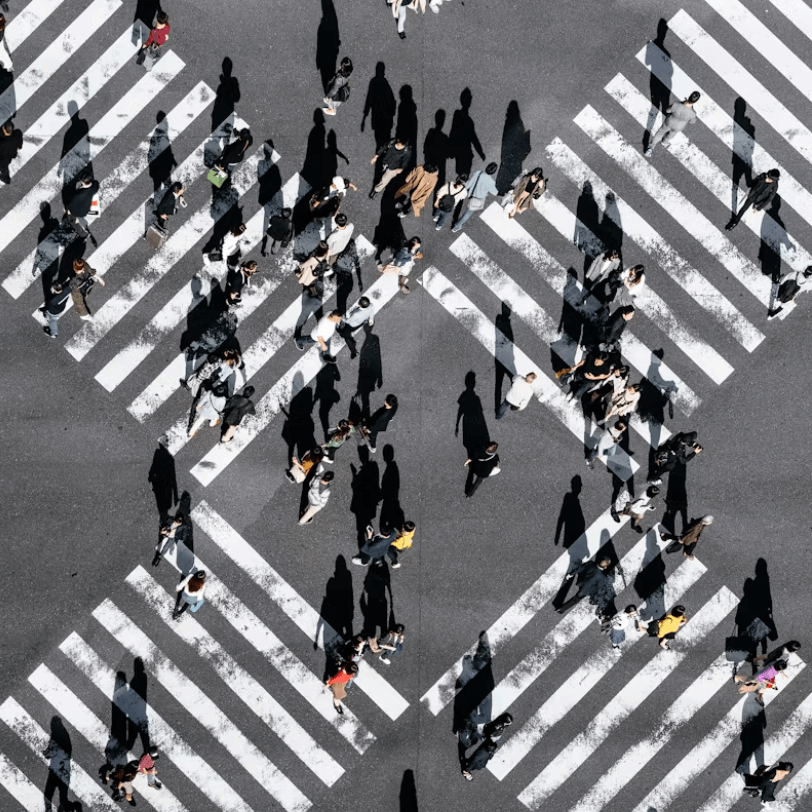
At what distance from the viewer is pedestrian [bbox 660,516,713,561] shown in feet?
59.1

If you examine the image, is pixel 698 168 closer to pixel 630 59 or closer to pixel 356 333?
pixel 630 59

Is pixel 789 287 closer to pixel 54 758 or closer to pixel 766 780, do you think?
pixel 766 780

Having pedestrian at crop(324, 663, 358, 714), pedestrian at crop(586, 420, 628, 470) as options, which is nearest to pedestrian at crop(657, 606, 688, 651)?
pedestrian at crop(586, 420, 628, 470)

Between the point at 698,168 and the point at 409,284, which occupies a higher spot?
the point at 698,168

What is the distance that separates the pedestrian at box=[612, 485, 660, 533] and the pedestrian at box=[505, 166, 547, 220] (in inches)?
263

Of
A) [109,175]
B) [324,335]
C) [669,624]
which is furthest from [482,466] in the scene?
[109,175]

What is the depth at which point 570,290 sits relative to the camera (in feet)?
61.6

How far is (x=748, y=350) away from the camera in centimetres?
1891

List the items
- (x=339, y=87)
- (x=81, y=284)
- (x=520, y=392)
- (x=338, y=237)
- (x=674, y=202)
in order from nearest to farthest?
(x=338, y=237) < (x=81, y=284) < (x=339, y=87) < (x=520, y=392) < (x=674, y=202)

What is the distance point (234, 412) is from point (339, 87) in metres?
7.12

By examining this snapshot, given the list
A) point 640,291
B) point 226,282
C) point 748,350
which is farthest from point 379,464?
point 748,350

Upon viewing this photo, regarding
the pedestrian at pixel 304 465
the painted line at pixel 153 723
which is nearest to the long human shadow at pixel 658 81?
the pedestrian at pixel 304 465

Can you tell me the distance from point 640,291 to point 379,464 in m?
6.90

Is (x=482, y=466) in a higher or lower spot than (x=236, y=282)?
higher
